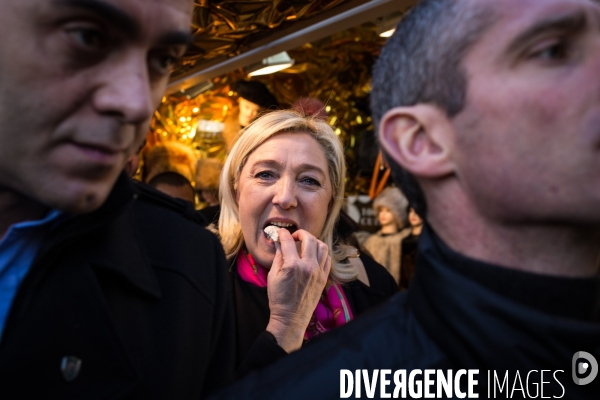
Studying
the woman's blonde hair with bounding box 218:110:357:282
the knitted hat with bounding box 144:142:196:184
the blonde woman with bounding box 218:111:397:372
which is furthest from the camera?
the knitted hat with bounding box 144:142:196:184

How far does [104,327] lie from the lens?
3.47ft

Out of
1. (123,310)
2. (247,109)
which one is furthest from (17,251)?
(247,109)

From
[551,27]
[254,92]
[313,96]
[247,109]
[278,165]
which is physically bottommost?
[551,27]

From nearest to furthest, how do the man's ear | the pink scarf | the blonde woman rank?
the man's ear, the blonde woman, the pink scarf

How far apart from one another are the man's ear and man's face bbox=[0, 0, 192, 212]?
464 mm

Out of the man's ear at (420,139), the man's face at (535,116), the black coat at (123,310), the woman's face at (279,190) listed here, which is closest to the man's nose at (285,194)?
the woman's face at (279,190)

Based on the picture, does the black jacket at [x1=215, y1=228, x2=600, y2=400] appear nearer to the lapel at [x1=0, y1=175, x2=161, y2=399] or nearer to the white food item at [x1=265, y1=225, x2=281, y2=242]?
the lapel at [x1=0, y1=175, x2=161, y2=399]

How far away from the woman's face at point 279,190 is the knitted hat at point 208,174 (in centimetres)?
215

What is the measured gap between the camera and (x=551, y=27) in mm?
1013

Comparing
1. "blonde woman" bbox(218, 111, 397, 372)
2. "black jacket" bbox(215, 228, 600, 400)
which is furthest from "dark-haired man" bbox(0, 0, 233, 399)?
"blonde woman" bbox(218, 111, 397, 372)

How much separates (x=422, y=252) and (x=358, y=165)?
524cm

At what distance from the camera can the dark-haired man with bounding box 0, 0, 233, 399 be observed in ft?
2.91

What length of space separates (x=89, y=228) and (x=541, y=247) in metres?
0.78

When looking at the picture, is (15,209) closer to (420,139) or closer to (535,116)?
(420,139)
